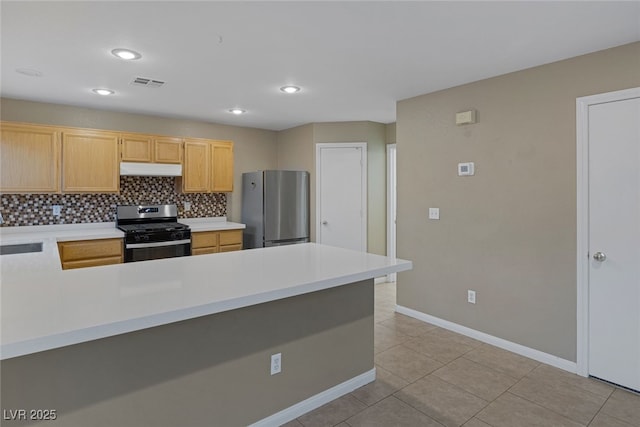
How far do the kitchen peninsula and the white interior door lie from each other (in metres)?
1.52

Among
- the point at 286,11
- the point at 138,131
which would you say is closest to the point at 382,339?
the point at 286,11

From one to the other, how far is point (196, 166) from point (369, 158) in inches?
93.0

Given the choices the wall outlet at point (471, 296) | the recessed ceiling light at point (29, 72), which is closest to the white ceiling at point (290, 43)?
the recessed ceiling light at point (29, 72)

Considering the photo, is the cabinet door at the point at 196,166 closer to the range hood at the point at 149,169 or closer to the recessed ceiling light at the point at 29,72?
the range hood at the point at 149,169

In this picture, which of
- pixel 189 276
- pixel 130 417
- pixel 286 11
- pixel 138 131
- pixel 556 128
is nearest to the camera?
pixel 130 417

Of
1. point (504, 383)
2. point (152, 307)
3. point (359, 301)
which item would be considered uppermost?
point (152, 307)

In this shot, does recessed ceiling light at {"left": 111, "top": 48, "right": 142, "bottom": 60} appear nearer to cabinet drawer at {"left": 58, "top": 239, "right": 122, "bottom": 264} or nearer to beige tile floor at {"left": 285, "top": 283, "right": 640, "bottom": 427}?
cabinet drawer at {"left": 58, "top": 239, "right": 122, "bottom": 264}

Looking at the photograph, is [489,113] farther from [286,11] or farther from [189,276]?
[189,276]

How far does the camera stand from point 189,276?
187 centimetres

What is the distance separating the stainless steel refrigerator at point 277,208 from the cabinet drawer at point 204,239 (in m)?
0.60

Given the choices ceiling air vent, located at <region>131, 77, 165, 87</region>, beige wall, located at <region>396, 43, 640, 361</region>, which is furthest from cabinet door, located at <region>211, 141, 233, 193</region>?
beige wall, located at <region>396, 43, 640, 361</region>

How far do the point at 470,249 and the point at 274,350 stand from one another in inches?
85.3

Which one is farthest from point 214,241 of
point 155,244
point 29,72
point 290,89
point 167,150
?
→ point 29,72

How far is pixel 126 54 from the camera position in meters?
A: 2.58
